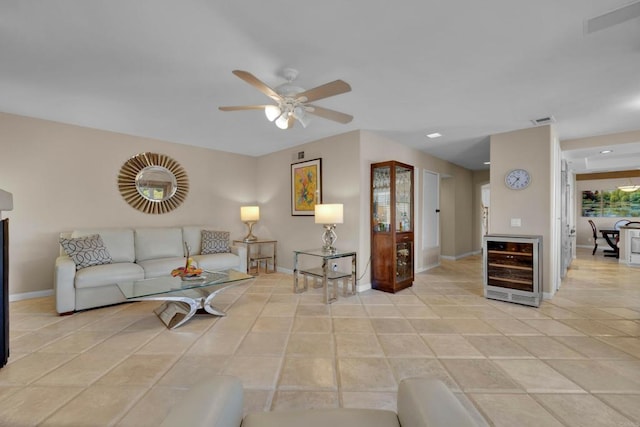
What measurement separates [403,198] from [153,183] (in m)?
4.30

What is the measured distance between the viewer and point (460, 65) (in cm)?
241

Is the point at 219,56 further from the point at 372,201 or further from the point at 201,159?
the point at 201,159

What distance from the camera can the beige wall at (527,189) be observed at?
391 cm

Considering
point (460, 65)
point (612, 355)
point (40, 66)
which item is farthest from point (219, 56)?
point (612, 355)

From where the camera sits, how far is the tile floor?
69.2 inches

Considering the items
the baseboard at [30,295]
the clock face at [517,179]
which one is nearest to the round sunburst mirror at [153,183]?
the baseboard at [30,295]

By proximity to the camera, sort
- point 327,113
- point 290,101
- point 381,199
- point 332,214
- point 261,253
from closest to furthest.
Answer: point 290,101 → point 327,113 → point 332,214 → point 381,199 → point 261,253

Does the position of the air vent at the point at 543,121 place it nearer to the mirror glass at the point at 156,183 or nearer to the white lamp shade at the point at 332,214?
the white lamp shade at the point at 332,214

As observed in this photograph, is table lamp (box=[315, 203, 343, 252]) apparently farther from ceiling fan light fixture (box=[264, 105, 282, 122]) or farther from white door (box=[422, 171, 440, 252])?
Answer: white door (box=[422, 171, 440, 252])

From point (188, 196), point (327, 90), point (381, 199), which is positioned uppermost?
point (327, 90)

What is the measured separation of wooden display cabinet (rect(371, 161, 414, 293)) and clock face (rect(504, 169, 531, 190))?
1.43 metres

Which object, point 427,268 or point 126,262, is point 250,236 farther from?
point 427,268

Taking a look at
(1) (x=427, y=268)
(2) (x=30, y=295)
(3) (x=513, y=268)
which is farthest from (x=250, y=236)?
(3) (x=513, y=268)

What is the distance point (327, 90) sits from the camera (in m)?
2.17
